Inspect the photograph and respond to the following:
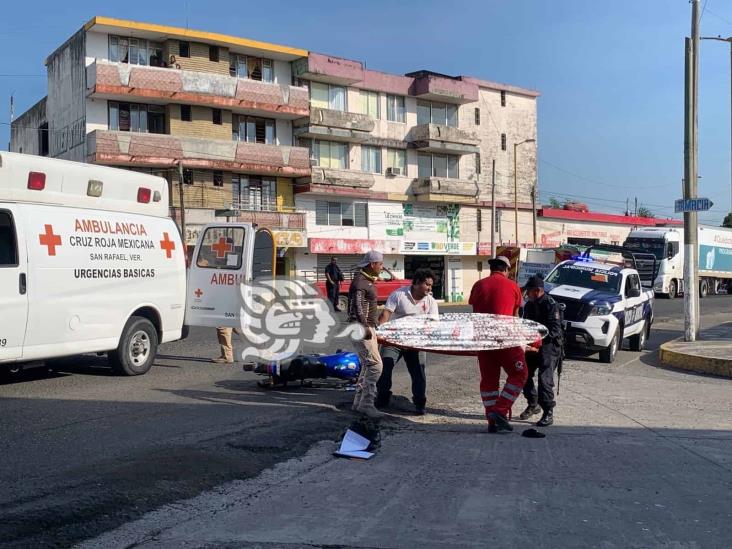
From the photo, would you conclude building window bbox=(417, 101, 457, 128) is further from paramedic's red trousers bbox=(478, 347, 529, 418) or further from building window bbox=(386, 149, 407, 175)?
paramedic's red trousers bbox=(478, 347, 529, 418)

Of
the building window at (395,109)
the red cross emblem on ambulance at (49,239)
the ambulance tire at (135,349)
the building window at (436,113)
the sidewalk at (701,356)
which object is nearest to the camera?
the red cross emblem on ambulance at (49,239)

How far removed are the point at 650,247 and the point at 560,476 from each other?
37.7 metres

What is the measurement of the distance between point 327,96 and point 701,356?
107 ft

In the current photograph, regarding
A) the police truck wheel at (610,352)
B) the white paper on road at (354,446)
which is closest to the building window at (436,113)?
the police truck wheel at (610,352)

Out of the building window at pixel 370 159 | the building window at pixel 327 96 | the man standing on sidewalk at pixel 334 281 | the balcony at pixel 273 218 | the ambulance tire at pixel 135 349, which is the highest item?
the building window at pixel 327 96

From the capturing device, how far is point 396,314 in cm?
910

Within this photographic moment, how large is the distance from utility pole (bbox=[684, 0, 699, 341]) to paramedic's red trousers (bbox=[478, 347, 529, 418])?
400 inches

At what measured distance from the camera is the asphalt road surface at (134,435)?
17.0 feet

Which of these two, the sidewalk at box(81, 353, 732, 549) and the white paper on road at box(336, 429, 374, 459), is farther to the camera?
the white paper on road at box(336, 429, 374, 459)

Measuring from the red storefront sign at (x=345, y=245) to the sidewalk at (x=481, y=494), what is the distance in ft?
107

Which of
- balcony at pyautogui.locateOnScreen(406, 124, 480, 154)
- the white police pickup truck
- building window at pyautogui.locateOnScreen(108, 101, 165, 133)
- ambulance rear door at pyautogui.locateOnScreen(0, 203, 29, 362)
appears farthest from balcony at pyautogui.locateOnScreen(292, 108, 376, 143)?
ambulance rear door at pyautogui.locateOnScreen(0, 203, 29, 362)

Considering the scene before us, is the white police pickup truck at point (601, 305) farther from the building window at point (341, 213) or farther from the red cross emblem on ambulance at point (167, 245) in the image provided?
the building window at point (341, 213)

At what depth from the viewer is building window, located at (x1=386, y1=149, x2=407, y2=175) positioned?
1820 inches

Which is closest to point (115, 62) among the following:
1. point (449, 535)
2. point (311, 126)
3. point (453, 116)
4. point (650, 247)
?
point (311, 126)
